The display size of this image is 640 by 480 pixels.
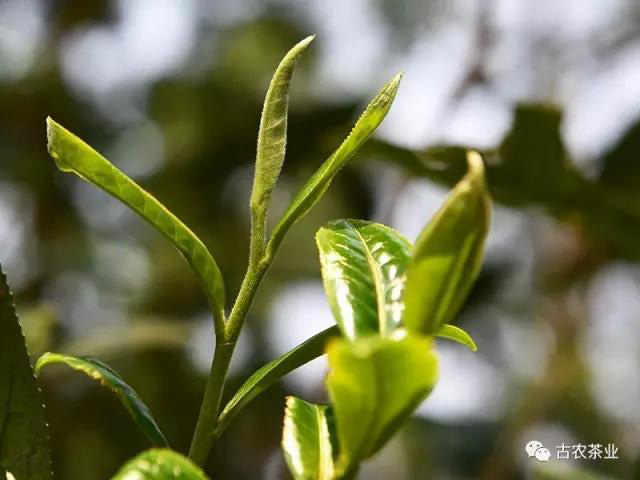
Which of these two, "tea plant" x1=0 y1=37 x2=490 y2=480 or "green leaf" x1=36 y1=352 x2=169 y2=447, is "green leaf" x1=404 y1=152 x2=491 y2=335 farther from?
"green leaf" x1=36 y1=352 x2=169 y2=447

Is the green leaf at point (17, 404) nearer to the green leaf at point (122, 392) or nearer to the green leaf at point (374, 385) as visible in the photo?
the green leaf at point (122, 392)

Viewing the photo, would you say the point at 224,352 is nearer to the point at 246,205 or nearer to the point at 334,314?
the point at 334,314

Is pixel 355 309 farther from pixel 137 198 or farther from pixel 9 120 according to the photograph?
pixel 9 120

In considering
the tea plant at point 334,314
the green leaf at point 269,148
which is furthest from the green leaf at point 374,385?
the green leaf at point 269,148

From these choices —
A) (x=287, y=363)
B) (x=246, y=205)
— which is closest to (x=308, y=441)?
(x=287, y=363)

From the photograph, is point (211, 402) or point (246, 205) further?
point (246, 205)

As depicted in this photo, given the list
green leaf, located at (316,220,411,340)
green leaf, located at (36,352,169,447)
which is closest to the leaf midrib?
green leaf, located at (316,220,411,340)
